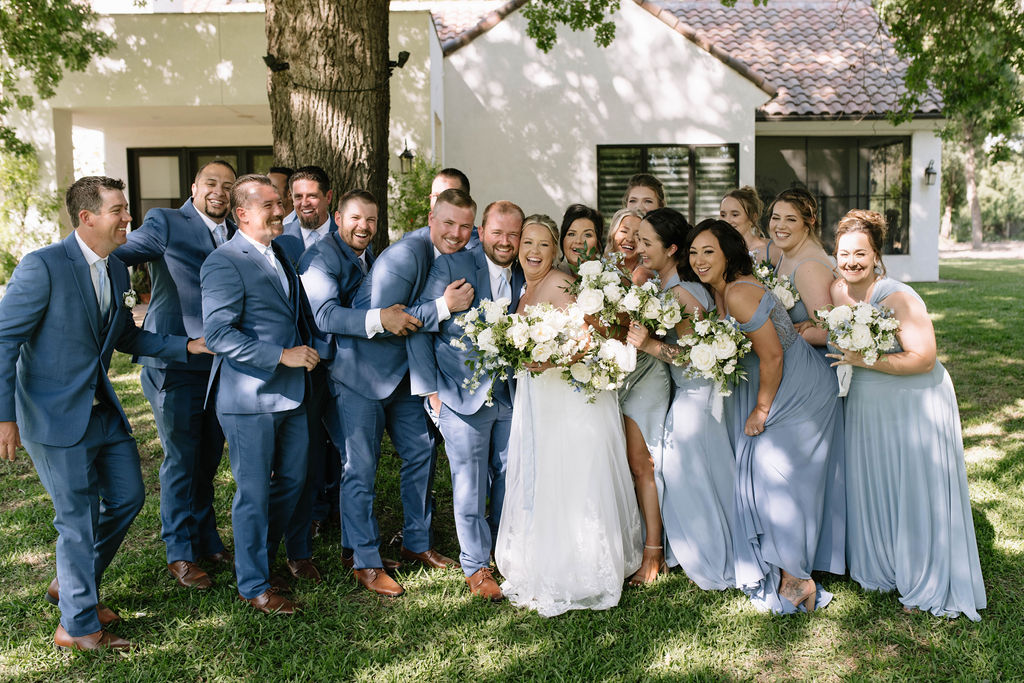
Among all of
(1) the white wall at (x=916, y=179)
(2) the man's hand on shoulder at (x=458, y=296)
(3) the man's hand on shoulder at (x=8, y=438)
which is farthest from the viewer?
(1) the white wall at (x=916, y=179)

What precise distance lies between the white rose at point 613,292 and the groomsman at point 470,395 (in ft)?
Answer: 2.36

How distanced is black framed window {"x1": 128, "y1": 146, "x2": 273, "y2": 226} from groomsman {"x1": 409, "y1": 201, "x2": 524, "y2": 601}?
1432 cm

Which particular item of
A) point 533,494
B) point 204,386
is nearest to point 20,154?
point 204,386

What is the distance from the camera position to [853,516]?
16.4 feet

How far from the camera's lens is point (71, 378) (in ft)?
14.3

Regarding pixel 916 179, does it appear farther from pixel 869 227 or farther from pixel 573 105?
pixel 869 227

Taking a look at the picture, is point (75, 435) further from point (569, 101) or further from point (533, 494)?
point (569, 101)

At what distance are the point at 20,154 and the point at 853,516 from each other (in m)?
12.8

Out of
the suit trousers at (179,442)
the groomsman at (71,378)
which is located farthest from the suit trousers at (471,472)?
the groomsman at (71,378)

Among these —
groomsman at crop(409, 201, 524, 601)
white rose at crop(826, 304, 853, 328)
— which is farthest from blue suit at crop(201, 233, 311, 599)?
white rose at crop(826, 304, 853, 328)

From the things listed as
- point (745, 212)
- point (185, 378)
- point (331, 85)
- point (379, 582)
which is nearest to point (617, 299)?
point (745, 212)

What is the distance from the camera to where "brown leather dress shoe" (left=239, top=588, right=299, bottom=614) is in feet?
15.9

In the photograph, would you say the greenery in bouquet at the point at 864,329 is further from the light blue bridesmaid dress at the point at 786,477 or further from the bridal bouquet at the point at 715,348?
the bridal bouquet at the point at 715,348

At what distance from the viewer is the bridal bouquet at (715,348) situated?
4.61 meters
